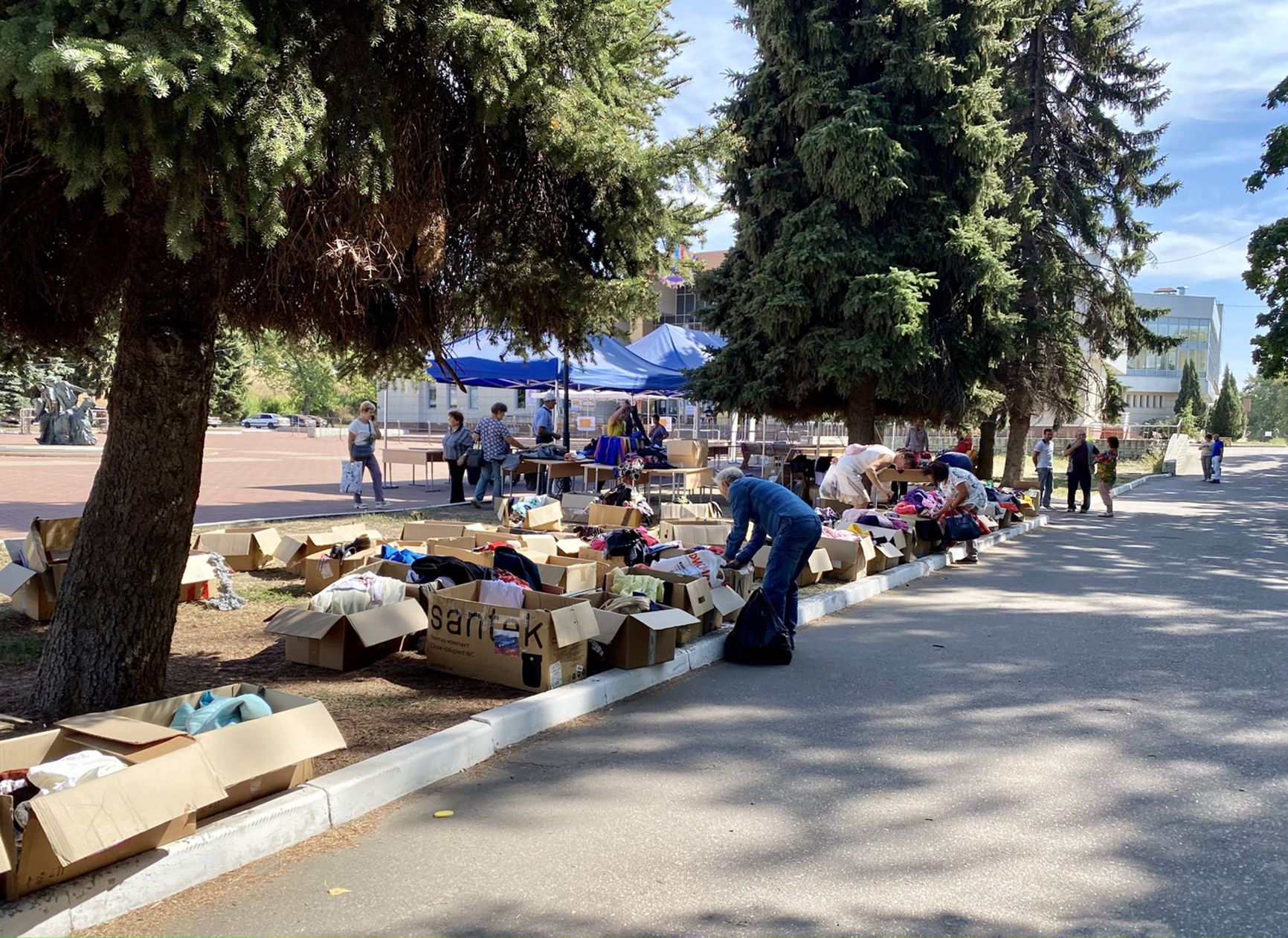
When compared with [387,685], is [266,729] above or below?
above

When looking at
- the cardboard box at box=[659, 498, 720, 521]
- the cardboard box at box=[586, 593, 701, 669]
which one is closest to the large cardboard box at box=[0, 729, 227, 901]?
the cardboard box at box=[586, 593, 701, 669]

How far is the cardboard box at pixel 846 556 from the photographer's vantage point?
1036cm

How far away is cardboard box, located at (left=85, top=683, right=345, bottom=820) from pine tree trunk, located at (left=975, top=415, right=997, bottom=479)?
21765 millimetres

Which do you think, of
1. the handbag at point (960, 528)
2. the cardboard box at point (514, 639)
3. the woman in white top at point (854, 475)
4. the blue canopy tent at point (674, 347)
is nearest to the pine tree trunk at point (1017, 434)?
the blue canopy tent at point (674, 347)

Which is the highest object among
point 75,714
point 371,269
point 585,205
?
point 585,205

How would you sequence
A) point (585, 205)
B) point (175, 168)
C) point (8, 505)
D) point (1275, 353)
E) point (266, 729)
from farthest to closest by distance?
1. point (1275, 353)
2. point (8, 505)
3. point (585, 205)
4. point (266, 729)
5. point (175, 168)

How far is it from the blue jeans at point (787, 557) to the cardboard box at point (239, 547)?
5.40m

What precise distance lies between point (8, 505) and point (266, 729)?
12.6 meters

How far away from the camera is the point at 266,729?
385cm

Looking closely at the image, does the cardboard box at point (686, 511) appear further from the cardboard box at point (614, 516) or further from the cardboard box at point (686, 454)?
the cardboard box at point (686, 454)

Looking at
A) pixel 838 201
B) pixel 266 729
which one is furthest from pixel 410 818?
pixel 838 201

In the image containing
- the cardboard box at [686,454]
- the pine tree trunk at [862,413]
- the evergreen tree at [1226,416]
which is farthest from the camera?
the evergreen tree at [1226,416]

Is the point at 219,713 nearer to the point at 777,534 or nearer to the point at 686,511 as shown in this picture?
the point at 777,534

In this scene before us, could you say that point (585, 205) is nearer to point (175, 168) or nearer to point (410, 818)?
point (175, 168)
